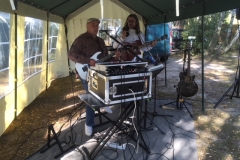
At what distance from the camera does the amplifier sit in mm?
2164

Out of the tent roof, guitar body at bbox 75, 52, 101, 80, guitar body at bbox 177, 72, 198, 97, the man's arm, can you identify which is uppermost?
the tent roof

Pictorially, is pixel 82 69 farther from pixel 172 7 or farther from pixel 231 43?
pixel 231 43

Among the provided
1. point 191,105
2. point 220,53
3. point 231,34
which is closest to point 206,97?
point 191,105

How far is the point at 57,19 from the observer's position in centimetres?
595

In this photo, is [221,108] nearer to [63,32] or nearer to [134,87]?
[134,87]

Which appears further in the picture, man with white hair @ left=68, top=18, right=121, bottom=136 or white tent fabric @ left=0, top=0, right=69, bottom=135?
white tent fabric @ left=0, top=0, right=69, bottom=135

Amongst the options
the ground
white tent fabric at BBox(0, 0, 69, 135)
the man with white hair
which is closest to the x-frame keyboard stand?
the man with white hair

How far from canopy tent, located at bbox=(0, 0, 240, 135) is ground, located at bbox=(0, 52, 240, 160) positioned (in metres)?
0.23

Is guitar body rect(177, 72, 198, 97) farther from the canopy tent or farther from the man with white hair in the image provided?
the man with white hair

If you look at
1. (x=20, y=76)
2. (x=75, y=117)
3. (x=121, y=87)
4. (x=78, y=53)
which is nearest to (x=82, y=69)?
(x=78, y=53)

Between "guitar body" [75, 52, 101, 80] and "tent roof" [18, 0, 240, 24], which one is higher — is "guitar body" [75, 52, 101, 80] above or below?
below

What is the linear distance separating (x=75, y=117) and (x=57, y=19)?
10.5 ft

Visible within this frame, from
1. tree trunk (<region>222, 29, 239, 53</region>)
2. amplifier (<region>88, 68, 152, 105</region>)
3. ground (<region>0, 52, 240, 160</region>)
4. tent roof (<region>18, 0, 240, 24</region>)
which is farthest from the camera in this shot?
tree trunk (<region>222, 29, 239, 53</region>)

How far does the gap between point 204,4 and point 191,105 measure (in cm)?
190
